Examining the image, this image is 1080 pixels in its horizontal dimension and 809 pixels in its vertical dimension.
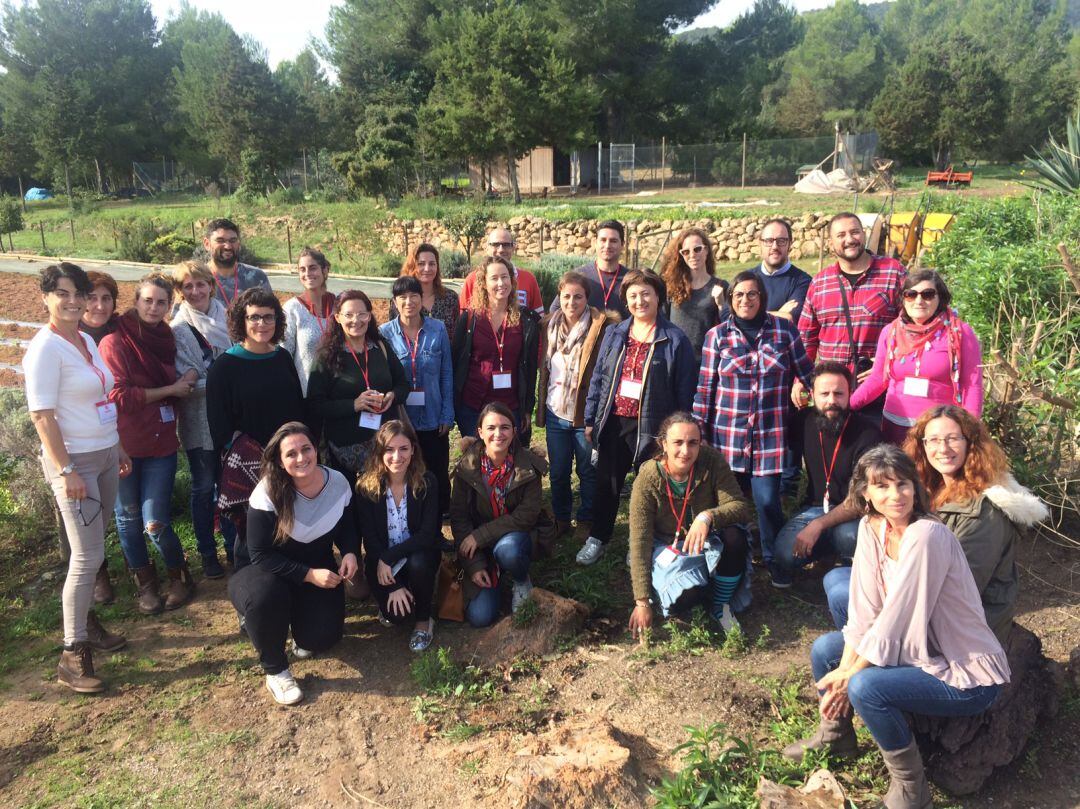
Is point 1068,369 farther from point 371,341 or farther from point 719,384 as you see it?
point 371,341

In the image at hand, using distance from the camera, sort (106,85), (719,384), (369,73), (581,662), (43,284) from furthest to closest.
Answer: (106,85), (369,73), (719,384), (581,662), (43,284)

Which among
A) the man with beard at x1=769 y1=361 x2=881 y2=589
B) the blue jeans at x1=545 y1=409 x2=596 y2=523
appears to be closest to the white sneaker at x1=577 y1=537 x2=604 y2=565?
the blue jeans at x1=545 y1=409 x2=596 y2=523

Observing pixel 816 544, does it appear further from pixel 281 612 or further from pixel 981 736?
pixel 281 612

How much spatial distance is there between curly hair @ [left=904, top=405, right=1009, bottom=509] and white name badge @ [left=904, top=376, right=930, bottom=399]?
0.76 metres

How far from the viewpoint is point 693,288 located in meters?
4.55

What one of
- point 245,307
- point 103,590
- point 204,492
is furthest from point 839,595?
point 103,590

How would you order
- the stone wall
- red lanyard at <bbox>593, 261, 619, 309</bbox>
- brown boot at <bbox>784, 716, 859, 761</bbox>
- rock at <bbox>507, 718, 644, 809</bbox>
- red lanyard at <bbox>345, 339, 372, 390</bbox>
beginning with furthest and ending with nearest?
1. the stone wall
2. red lanyard at <bbox>593, 261, 619, 309</bbox>
3. red lanyard at <bbox>345, 339, 372, 390</bbox>
4. brown boot at <bbox>784, 716, 859, 761</bbox>
5. rock at <bbox>507, 718, 644, 809</bbox>

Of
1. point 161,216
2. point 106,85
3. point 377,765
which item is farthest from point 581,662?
point 106,85

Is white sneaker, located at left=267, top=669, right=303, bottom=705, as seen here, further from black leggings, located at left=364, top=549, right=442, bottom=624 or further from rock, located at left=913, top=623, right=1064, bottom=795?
rock, located at left=913, top=623, right=1064, bottom=795

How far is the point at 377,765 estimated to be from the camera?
9.77 ft

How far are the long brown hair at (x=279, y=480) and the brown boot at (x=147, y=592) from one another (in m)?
1.23

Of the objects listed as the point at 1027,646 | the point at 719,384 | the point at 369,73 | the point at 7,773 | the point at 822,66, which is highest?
the point at 822,66

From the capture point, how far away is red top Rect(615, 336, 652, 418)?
4102 mm

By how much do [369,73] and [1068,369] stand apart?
105ft
